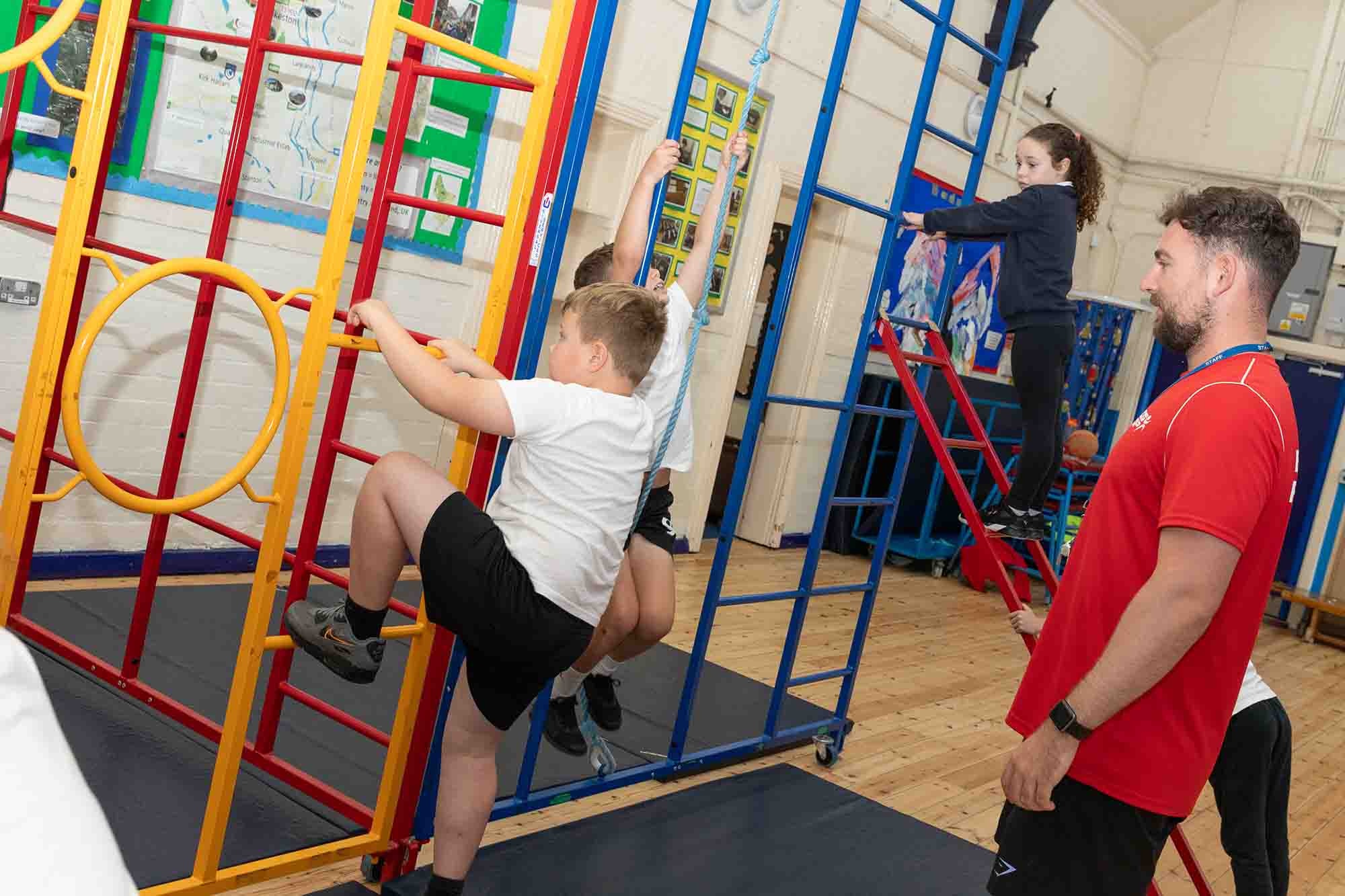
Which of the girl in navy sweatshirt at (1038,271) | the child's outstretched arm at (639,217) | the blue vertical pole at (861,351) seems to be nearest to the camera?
the child's outstretched arm at (639,217)

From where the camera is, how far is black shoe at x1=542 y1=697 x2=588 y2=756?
3145mm

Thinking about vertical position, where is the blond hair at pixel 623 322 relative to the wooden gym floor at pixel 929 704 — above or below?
above

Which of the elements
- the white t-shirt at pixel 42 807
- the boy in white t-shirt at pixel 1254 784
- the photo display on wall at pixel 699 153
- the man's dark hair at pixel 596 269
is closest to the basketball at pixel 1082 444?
the photo display on wall at pixel 699 153

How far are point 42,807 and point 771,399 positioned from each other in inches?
122

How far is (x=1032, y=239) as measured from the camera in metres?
3.86

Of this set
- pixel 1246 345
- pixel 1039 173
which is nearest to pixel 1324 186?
pixel 1039 173

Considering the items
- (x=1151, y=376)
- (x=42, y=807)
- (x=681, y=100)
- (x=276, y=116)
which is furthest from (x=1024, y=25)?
(x=42, y=807)

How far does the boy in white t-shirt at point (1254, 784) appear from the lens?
260 centimetres

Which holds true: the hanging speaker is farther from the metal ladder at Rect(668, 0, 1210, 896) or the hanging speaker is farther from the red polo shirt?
the red polo shirt

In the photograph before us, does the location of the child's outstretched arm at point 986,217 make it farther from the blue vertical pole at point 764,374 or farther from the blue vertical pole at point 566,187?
the blue vertical pole at point 566,187

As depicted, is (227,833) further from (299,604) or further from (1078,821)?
(1078,821)

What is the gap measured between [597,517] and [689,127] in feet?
13.9

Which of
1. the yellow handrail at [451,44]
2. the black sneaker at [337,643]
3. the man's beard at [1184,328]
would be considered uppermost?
the yellow handrail at [451,44]

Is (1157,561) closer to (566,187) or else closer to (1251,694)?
(1251,694)
